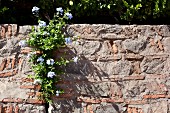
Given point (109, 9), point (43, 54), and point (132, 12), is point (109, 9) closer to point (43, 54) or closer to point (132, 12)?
point (132, 12)

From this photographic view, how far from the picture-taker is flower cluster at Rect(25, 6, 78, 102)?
354 cm

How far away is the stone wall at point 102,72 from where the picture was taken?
3.54m

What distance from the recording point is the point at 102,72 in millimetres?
3727

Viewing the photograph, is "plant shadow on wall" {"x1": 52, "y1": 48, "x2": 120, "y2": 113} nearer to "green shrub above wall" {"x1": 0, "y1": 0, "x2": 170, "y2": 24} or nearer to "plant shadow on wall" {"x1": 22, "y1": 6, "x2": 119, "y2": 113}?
"plant shadow on wall" {"x1": 22, "y1": 6, "x2": 119, "y2": 113}

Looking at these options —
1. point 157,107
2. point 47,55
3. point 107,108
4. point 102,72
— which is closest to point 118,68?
point 102,72

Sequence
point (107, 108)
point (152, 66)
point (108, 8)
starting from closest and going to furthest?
point (107, 108)
point (152, 66)
point (108, 8)

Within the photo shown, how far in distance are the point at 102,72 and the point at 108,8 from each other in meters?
0.77

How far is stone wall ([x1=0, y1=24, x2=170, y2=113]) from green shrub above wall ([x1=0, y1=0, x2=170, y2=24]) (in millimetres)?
271

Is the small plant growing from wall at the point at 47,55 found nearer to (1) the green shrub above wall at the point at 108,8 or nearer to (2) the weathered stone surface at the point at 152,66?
(1) the green shrub above wall at the point at 108,8

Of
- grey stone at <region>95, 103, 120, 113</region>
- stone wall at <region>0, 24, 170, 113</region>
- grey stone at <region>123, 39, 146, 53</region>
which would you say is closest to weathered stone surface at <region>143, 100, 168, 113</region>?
stone wall at <region>0, 24, 170, 113</region>

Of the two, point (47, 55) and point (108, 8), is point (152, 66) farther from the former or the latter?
point (47, 55)

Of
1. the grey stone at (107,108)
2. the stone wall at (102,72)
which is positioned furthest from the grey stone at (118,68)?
the grey stone at (107,108)

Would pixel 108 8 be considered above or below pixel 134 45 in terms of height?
above

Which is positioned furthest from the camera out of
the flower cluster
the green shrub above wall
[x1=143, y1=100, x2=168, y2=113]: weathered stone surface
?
the green shrub above wall
